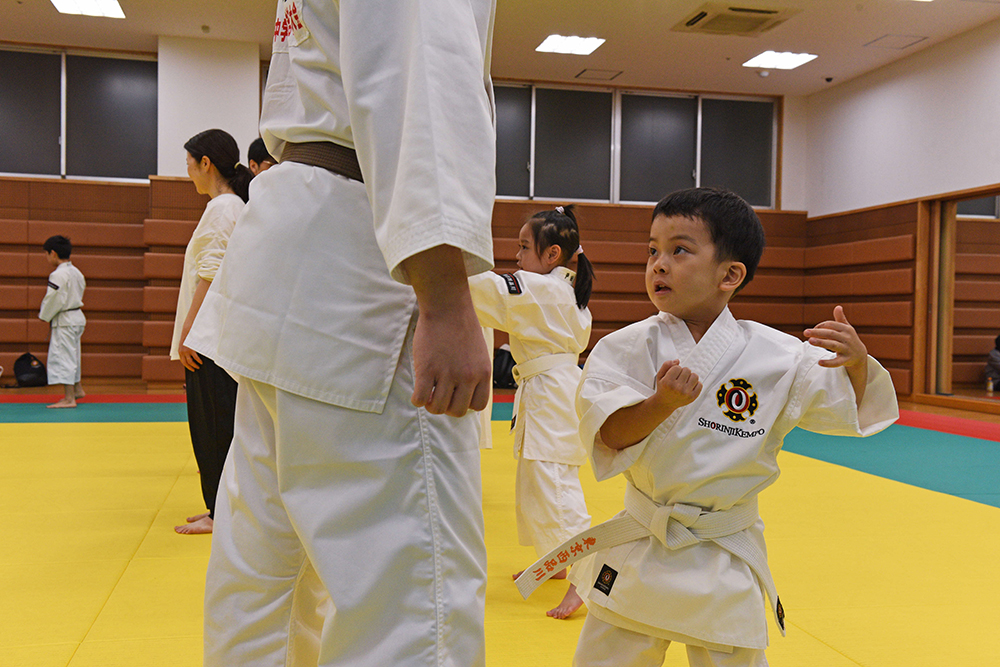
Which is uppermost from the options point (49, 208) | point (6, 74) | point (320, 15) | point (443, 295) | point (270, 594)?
point (6, 74)

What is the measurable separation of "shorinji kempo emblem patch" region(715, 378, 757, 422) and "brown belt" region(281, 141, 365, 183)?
79 centimetres

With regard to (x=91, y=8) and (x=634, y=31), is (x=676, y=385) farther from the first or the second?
(x=91, y=8)

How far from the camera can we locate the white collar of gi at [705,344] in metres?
1.42

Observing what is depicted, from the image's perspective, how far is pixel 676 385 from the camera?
1218 millimetres

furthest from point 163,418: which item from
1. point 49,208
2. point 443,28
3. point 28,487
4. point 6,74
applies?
point 443,28

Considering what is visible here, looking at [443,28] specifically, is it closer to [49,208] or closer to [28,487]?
[28,487]

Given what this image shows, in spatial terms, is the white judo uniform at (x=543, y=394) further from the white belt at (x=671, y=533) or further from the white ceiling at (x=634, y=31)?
the white ceiling at (x=634, y=31)

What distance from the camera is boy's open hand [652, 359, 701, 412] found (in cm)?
122

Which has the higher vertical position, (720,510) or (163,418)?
(720,510)

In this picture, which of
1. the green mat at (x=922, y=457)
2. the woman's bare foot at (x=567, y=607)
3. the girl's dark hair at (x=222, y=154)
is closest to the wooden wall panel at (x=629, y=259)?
the green mat at (x=922, y=457)

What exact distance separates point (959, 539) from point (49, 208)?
943 centimetres

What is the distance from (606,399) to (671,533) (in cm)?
27

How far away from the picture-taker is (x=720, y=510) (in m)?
1.39

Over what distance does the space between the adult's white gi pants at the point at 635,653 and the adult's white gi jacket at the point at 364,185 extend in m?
0.77
